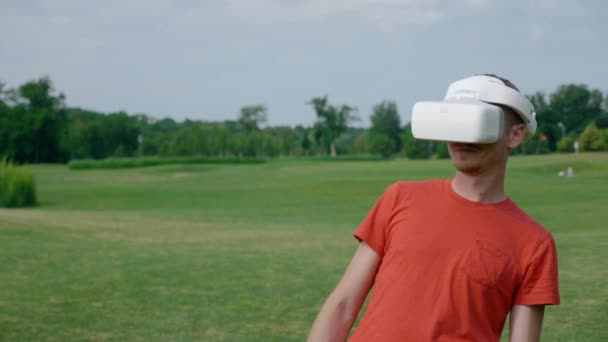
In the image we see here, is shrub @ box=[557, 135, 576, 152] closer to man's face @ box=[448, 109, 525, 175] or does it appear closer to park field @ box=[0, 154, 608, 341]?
park field @ box=[0, 154, 608, 341]

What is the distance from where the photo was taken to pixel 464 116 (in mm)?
2318

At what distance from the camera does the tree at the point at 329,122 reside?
124 m

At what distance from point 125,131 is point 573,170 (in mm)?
67464

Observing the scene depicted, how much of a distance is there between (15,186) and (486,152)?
31772mm

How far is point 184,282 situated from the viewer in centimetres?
1083

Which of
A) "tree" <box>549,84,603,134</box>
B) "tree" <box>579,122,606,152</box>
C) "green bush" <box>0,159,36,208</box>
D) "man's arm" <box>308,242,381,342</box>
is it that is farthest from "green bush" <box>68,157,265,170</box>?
"man's arm" <box>308,242,381,342</box>

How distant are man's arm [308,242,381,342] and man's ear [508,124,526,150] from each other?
496mm

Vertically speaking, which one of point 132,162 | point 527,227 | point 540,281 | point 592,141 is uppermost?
point 527,227

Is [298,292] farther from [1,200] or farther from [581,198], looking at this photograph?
[1,200]

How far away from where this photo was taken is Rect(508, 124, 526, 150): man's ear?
104 inches

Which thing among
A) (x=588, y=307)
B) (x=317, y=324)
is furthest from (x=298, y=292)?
(x=317, y=324)

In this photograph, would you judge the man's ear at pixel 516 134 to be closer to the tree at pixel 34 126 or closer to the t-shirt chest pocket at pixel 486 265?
the t-shirt chest pocket at pixel 486 265

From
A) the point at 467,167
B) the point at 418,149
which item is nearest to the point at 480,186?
the point at 467,167

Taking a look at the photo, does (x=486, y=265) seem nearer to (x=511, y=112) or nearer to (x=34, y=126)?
(x=511, y=112)
